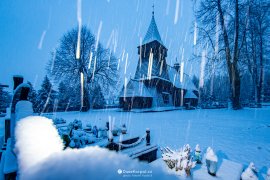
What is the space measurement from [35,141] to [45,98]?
29.3 metres

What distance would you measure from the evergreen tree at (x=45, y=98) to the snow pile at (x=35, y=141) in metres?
27.5

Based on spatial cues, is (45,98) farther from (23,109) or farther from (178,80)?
(178,80)

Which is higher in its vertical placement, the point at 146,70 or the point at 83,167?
the point at 146,70

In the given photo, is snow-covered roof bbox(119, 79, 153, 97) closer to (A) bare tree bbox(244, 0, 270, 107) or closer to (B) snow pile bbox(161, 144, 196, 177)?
(A) bare tree bbox(244, 0, 270, 107)

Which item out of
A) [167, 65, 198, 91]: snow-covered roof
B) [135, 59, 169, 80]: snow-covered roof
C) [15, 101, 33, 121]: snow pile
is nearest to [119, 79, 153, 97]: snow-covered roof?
[135, 59, 169, 80]: snow-covered roof

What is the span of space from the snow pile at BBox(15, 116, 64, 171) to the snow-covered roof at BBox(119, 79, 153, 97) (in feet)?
68.4

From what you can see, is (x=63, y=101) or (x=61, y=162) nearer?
(x=61, y=162)

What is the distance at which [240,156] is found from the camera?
4727mm

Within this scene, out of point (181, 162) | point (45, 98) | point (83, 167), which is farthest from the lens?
point (45, 98)

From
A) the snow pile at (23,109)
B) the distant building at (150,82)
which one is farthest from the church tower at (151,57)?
the snow pile at (23,109)

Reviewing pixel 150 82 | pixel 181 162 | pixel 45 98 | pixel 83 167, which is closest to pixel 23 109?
pixel 83 167

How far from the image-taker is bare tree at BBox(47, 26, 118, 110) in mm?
22203

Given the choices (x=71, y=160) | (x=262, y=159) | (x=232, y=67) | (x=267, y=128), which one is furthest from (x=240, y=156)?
(x=232, y=67)

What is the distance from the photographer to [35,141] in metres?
1.94
